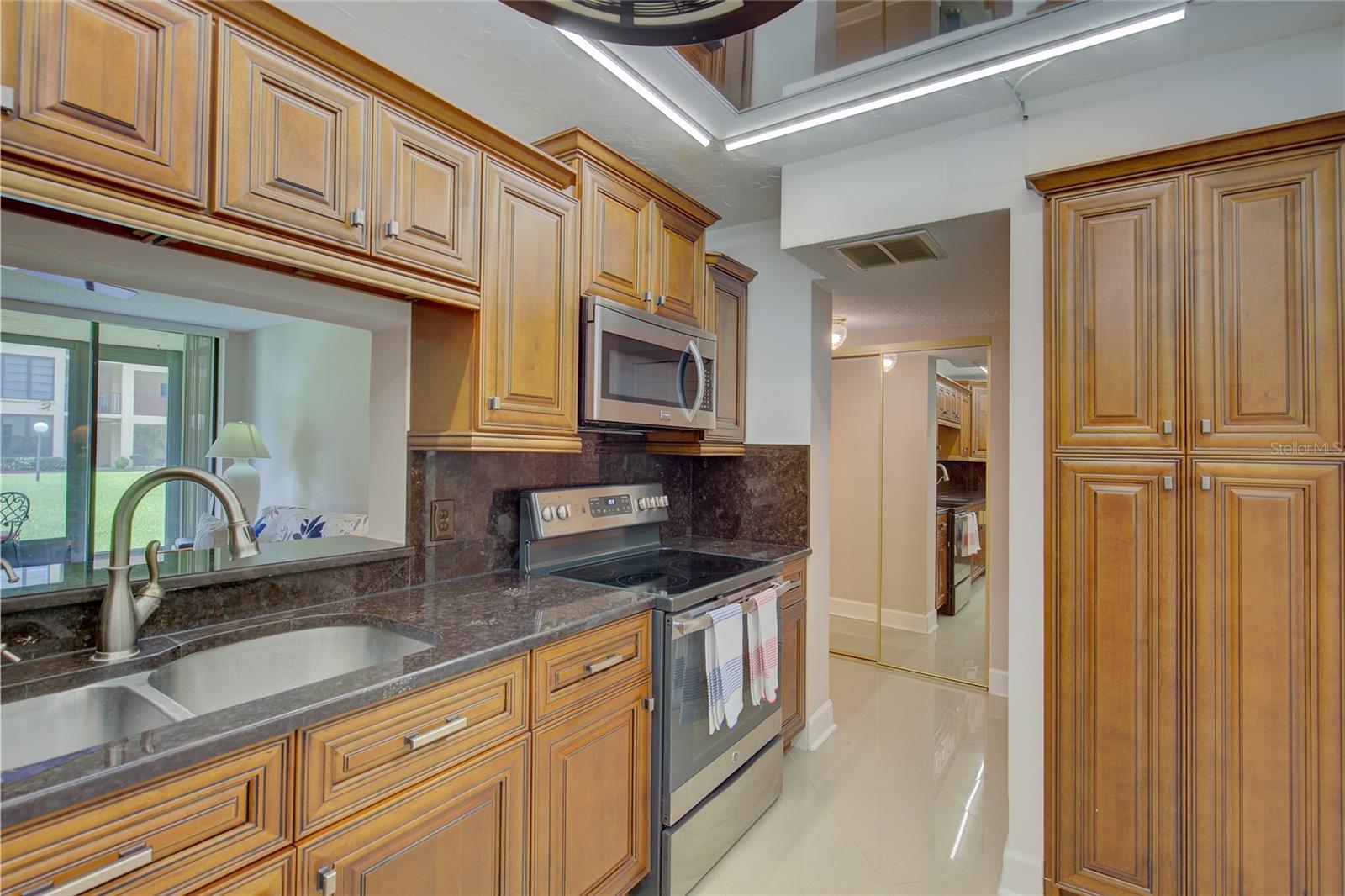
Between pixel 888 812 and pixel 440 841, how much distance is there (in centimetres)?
186

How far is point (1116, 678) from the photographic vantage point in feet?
5.94

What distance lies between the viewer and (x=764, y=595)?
7.56ft

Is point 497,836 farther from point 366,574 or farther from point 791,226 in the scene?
point 791,226

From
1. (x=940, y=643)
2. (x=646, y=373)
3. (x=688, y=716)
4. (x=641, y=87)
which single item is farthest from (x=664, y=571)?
(x=940, y=643)

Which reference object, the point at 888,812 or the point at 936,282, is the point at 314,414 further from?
the point at 936,282

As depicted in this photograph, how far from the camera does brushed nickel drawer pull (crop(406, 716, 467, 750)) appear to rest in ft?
4.08

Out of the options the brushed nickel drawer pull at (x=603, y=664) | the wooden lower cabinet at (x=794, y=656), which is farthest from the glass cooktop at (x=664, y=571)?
the wooden lower cabinet at (x=794, y=656)

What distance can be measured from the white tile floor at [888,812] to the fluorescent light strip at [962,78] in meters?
2.56

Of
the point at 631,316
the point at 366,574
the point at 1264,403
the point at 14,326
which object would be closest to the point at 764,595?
the point at 631,316

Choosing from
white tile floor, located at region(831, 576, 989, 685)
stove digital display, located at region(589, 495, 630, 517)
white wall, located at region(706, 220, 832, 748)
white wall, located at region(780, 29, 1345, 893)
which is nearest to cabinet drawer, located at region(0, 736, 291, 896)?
stove digital display, located at region(589, 495, 630, 517)

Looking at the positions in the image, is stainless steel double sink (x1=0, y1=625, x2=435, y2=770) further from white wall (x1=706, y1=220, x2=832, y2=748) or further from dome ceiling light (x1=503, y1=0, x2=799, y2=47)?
white wall (x1=706, y1=220, x2=832, y2=748)

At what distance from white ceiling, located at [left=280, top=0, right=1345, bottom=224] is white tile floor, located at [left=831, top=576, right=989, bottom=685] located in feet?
9.60

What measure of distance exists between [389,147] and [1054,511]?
2161mm

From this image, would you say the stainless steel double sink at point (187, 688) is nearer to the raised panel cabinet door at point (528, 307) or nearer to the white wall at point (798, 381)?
the raised panel cabinet door at point (528, 307)
